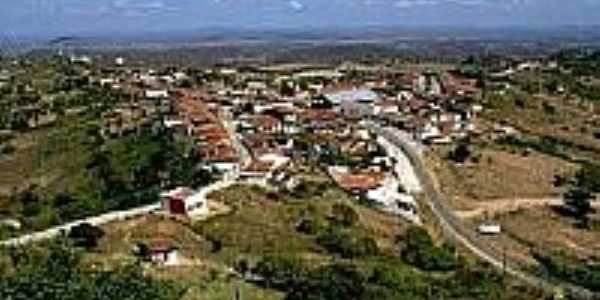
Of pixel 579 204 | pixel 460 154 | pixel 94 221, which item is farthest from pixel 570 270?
pixel 460 154

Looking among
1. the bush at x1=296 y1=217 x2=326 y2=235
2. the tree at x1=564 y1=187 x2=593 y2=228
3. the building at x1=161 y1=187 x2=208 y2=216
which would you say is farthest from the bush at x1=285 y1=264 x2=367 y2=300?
the tree at x1=564 y1=187 x2=593 y2=228

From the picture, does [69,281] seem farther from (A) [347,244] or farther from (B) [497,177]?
(B) [497,177]

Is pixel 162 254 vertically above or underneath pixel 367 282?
above

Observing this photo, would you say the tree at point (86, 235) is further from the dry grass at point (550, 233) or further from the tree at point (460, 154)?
the tree at point (460, 154)

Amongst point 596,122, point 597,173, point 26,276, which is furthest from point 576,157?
point 26,276

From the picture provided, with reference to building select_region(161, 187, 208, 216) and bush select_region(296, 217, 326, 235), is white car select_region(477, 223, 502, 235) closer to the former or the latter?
bush select_region(296, 217, 326, 235)

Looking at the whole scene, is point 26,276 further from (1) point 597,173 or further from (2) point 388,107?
(2) point 388,107

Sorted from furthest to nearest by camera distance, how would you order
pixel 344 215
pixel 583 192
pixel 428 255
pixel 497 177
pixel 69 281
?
pixel 497 177, pixel 583 192, pixel 344 215, pixel 428 255, pixel 69 281

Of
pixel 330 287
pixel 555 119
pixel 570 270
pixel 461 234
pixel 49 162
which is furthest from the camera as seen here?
pixel 555 119
